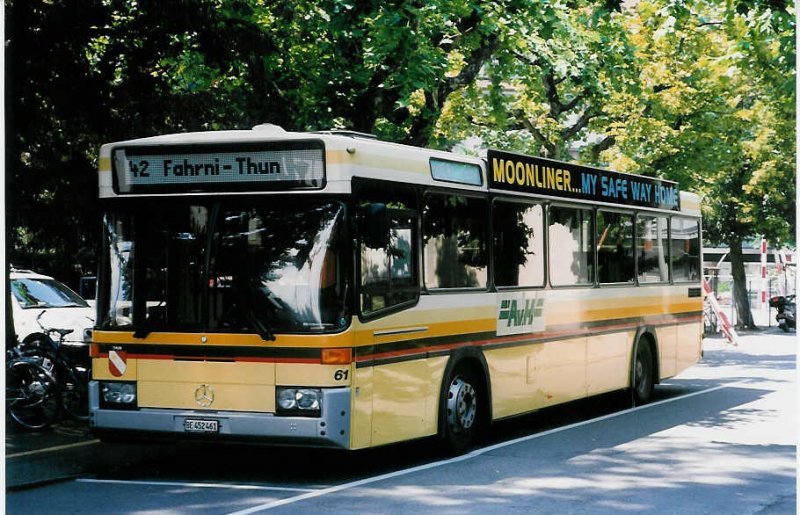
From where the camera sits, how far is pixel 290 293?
9.58 meters

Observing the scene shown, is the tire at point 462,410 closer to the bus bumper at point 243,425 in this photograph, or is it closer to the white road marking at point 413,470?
the white road marking at point 413,470

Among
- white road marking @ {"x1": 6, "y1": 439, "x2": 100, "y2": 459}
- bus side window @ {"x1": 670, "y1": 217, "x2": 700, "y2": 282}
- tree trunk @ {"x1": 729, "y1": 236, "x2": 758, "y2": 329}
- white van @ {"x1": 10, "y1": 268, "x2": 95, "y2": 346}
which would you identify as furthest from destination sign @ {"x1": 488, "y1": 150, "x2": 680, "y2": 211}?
tree trunk @ {"x1": 729, "y1": 236, "x2": 758, "y2": 329}

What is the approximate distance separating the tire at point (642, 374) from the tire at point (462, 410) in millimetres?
4641

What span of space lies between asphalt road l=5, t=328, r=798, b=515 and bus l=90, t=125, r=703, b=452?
17.3 inches

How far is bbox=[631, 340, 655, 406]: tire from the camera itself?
52.8ft

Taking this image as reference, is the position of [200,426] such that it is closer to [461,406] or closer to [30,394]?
[461,406]

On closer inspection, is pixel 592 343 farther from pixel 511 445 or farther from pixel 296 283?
pixel 296 283

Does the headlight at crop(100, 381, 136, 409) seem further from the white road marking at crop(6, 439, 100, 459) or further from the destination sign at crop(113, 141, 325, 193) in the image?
the white road marking at crop(6, 439, 100, 459)

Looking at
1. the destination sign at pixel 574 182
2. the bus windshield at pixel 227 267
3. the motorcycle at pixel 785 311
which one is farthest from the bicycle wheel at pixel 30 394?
the motorcycle at pixel 785 311

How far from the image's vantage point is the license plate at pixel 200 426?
9656mm

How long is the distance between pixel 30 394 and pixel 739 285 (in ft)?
102

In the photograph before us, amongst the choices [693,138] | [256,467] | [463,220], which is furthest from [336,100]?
[693,138]

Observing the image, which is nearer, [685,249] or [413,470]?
[413,470]

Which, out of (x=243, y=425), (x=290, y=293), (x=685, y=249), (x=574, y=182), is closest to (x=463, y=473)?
(x=243, y=425)
